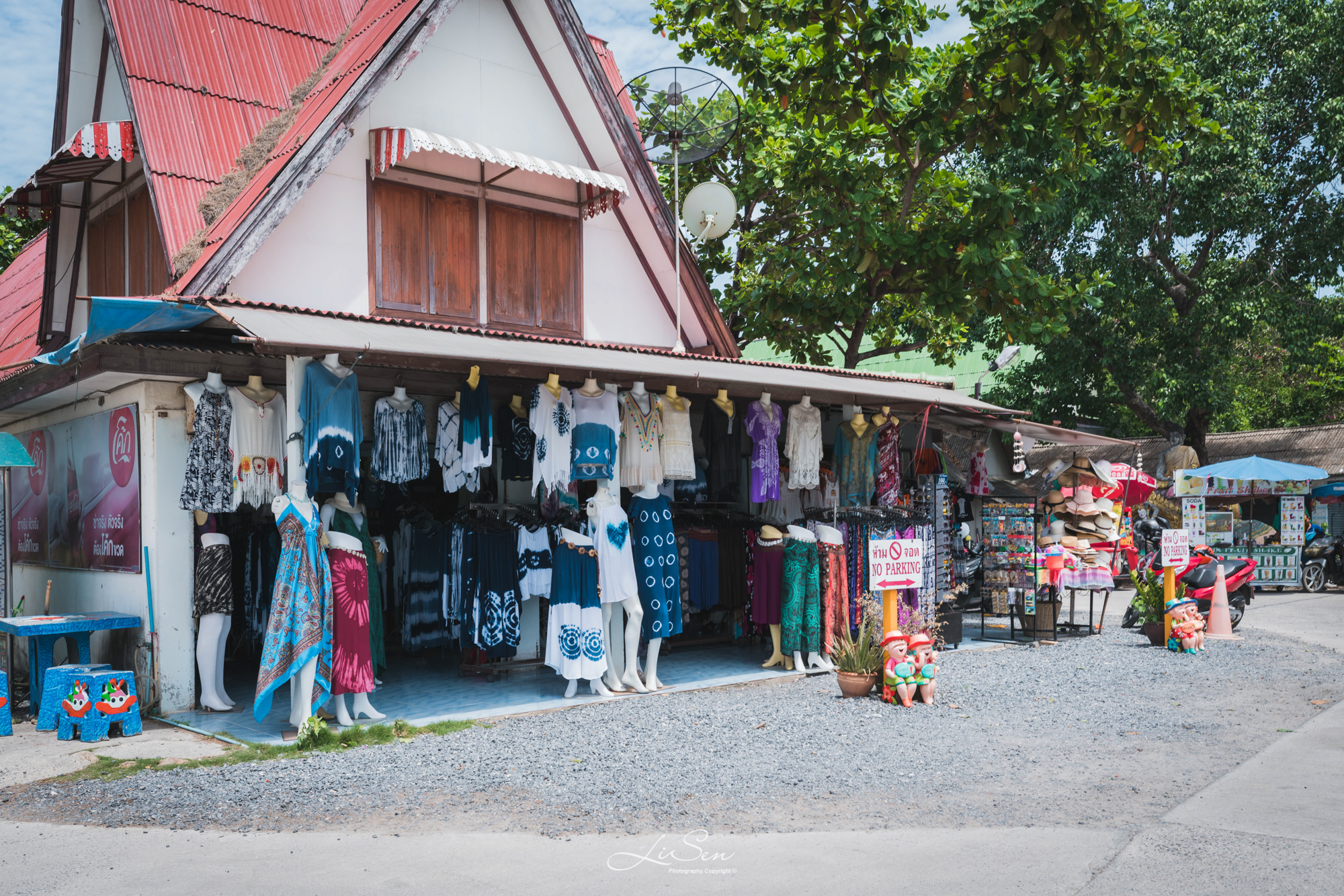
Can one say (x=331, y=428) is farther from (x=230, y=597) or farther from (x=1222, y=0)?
(x=1222, y=0)

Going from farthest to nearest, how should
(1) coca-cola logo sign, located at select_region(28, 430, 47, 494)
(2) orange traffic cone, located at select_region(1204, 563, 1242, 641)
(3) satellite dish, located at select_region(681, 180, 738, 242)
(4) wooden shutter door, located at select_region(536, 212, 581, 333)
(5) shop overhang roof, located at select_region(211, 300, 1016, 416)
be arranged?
(3) satellite dish, located at select_region(681, 180, 738, 242) < (2) orange traffic cone, located at select_region(1204, 563, 1242, 641) < (4) wooden shutter door, located at select_region(536, 212, 581, 333) < (1) coca-cola logo sign, located at select_region(28, 430, 47, 494) < (5) shop overhang roof, located at select_region(211, 300, 1016, 416)

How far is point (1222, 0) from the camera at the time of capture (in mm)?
19422

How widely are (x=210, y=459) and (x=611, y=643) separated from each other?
11.5ft

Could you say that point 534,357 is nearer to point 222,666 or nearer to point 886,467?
point 222,666

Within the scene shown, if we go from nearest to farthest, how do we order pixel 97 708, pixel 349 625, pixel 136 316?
1. pixel 136 316
2. pixel 97 708
3. pixel 349 625

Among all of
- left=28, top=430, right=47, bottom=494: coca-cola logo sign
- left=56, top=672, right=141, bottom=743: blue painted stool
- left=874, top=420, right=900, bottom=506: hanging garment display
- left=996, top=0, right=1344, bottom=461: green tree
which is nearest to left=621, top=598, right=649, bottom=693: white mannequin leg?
left=874, top=420, right=900, bottom=506: hanging garment display

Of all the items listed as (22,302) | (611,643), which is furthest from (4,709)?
(22,302)

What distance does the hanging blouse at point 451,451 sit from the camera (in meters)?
8.27

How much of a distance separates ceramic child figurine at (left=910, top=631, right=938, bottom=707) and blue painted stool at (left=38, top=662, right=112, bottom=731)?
19.9 feet

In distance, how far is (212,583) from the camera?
7.73m

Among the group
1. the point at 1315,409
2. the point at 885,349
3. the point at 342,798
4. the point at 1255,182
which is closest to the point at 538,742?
the point at 342,798

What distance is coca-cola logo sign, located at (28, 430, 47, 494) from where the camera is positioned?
9.80 meters

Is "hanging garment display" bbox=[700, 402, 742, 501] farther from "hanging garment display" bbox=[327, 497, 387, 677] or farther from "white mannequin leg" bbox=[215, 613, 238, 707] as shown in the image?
"white mannequin leg" bbox=[215, 613, 238, 707]

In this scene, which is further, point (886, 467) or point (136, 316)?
point (886, 467)
